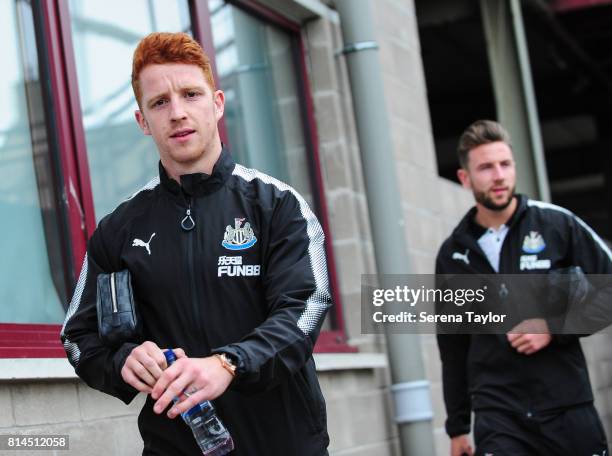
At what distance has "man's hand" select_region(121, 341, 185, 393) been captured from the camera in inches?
124

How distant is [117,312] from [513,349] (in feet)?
8.54

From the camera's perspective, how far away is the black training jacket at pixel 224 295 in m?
3.41

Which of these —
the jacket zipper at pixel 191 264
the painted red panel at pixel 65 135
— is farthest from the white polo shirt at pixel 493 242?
the jacket zipper at pixel 191 264

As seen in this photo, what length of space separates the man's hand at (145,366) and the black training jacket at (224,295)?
87 mm

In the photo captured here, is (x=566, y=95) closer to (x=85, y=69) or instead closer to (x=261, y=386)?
(x=85, y=69)

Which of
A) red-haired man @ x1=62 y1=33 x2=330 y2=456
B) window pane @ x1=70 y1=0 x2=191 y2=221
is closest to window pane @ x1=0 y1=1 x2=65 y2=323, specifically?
window pane @ x1=70 y1=0 x2=191 y2=221

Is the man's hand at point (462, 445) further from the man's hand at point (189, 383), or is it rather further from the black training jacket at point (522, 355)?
the man's hand at point (189, 383)

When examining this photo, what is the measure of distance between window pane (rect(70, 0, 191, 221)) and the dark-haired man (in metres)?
1.61

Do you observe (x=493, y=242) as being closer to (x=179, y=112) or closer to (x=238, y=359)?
(x=179, y=112)

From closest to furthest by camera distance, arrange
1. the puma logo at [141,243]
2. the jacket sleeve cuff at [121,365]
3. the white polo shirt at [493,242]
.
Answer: the jacket sleeve cuff at [121,365], the puma logo at [141,243], the white polo shirt at [493,242]

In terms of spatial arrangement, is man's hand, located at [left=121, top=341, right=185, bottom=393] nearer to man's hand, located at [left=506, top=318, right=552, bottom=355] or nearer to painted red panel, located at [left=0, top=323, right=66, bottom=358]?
painted red panel, located at [left=0, top=323, right=66, bottom=358]

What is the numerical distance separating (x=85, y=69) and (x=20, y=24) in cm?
44

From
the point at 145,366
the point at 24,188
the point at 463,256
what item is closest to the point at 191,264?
the point at 145,366

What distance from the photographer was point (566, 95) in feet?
60.4
